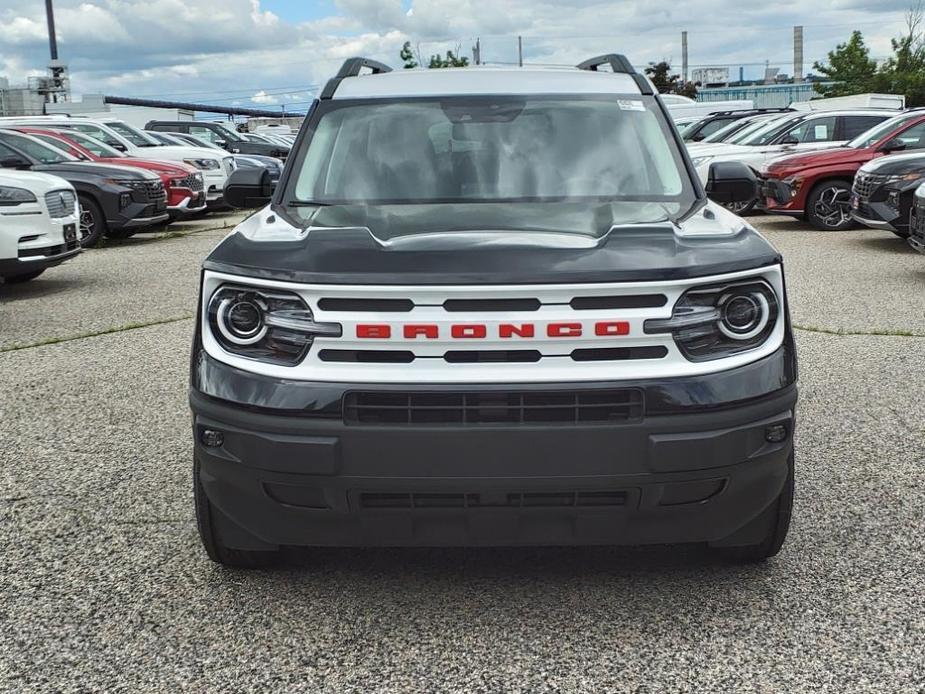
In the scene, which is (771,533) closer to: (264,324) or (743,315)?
(743,315)

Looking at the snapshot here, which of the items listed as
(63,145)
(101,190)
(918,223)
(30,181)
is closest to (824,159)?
(918,223)

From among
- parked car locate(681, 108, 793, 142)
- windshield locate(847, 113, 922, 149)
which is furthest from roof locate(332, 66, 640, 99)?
parked car locate(681, 108, 793, 142)

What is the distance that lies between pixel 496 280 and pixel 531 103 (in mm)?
1768

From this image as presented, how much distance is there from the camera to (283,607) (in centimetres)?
341

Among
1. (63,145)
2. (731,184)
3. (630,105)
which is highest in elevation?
(630,105)

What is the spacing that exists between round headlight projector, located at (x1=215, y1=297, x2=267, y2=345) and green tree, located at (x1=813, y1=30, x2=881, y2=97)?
174 feet

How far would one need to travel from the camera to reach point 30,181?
10.2 meters

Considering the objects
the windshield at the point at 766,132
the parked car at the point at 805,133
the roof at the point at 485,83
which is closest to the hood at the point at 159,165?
the parked car at the point at 805,133

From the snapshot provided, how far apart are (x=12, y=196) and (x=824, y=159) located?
34.3 ft

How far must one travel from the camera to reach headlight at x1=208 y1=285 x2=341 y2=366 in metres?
3.01

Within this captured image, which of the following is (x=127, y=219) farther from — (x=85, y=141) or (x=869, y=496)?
(x=869, y=496)

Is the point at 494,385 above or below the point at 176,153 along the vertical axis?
below

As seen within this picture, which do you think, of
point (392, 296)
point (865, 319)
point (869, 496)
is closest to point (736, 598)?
→ point (869, 496)

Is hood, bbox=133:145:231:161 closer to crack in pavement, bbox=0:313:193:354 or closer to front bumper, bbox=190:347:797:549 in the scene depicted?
crack in pavement, bbox=0:313:193:354
